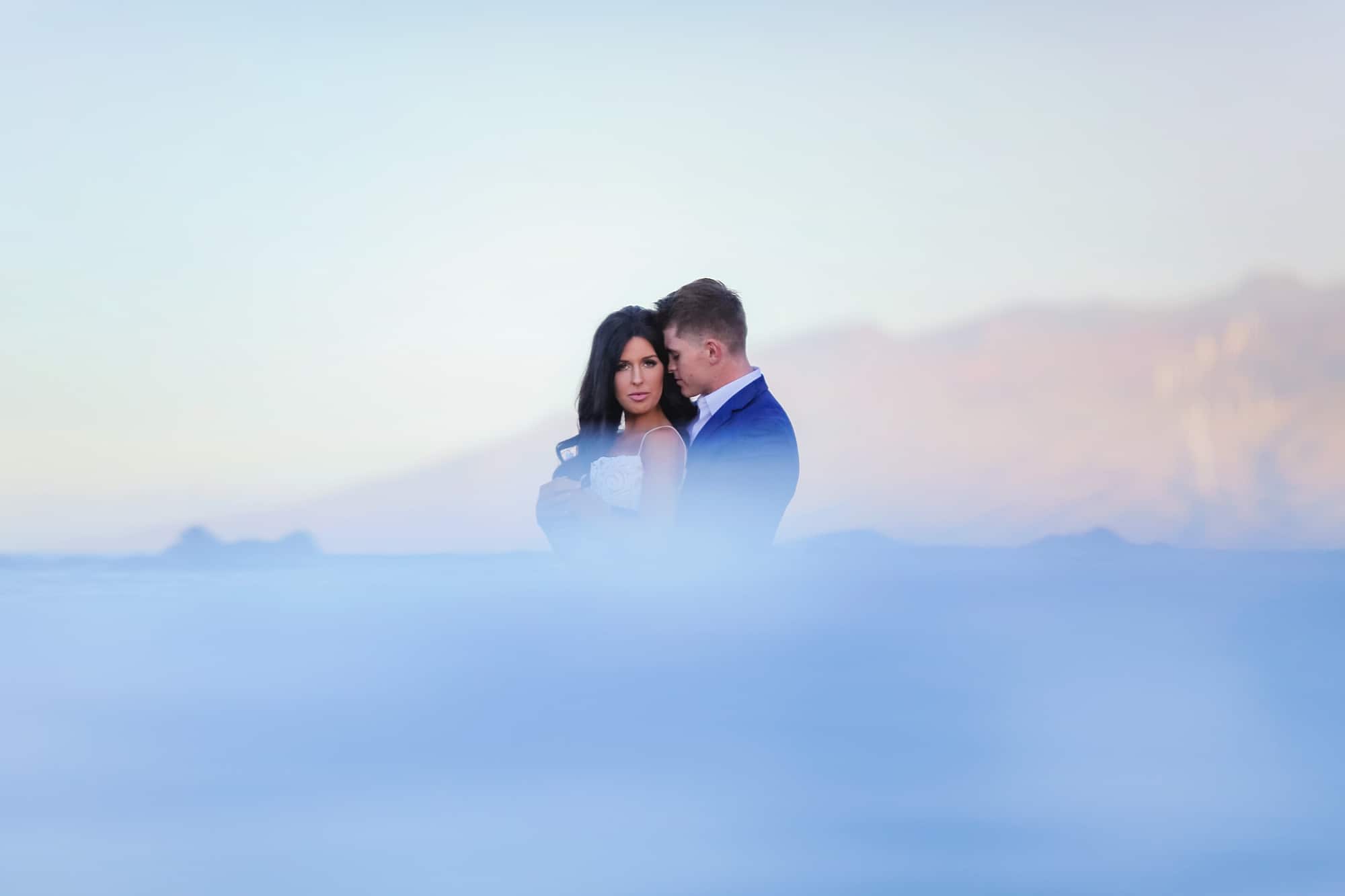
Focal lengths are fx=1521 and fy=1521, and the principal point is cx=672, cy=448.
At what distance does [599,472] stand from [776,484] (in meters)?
1.00

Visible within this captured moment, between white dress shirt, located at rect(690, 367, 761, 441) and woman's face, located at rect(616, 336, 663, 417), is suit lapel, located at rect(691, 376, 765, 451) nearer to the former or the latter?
white dress shirt, located at rect(690, 367, 761, 441)

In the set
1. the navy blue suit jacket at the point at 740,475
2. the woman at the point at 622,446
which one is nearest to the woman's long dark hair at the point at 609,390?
the woman at the point at 622,446

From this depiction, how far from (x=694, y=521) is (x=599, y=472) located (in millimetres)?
664

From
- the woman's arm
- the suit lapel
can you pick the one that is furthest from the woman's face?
the suit lapel

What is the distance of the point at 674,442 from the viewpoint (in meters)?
8.42

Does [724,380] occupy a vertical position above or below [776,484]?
above

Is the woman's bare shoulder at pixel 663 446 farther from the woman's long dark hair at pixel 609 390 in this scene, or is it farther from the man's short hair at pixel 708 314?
the man's short hair at pixel 708 314

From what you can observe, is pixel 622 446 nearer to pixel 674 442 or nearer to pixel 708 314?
pixel 674 442

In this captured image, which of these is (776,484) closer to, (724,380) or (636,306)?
(724,380)

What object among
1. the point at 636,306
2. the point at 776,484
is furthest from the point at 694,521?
the point at 636,306

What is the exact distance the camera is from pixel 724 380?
8430 millimetres

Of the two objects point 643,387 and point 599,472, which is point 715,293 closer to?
point 643,387

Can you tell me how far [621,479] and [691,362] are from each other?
29.8 inches

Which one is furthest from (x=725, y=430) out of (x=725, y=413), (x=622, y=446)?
(x=622, y=446)
